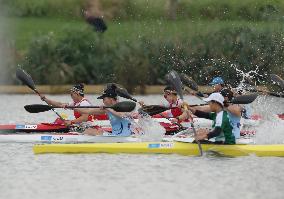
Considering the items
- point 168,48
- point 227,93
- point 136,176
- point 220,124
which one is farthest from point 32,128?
point 168,48

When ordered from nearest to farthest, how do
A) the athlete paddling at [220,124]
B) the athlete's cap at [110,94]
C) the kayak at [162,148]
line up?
1. the athlete paddling at [220,124]
2. the kayak at [162,148]
3. the athlete's cap at [110,94]

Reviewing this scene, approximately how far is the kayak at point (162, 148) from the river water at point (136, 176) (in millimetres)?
188

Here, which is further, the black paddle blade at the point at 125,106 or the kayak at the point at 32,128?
the kayak at the point at 32,128

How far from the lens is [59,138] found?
2544 centimetres

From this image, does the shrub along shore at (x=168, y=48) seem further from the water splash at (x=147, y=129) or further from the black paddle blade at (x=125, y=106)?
the black paddle blade at (x=125, y=106)

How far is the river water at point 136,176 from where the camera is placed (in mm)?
19000

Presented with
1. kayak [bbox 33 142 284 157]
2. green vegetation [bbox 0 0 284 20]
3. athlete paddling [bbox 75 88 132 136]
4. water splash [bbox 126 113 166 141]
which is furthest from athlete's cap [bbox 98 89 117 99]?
green vegetation [bbox 0 0 284 20]

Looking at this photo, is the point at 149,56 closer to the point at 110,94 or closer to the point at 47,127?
the point at 47,127

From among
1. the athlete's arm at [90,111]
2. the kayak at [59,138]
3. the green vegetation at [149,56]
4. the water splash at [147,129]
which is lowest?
the kayak at [59,138]

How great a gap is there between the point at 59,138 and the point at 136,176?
5.08 metres

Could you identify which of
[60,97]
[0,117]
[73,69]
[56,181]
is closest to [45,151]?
[56,181]

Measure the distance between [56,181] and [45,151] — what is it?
10.6 feet

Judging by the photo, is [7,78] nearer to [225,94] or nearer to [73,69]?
[73,69]

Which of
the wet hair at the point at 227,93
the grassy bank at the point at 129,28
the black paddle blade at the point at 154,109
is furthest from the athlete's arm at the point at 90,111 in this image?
the grassy bank at the point at 129,28
